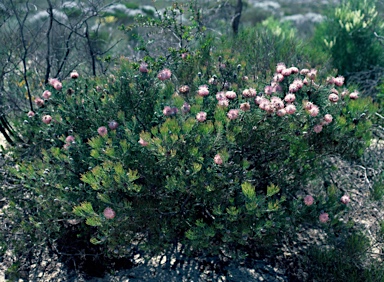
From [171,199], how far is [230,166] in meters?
0.52

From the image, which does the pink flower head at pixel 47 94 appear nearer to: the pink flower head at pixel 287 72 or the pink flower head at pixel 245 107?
the pink flower head at pixel 245 107

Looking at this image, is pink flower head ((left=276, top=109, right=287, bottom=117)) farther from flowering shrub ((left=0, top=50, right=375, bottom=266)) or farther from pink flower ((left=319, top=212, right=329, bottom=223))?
pink flower ((left=319, top=212, right=329, bottom=223))

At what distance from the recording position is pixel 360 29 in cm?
747

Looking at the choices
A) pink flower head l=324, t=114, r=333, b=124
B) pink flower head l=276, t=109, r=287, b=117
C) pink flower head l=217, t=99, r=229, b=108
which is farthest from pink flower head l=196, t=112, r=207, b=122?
pink flower head l=324, t=114, r=333, b=124

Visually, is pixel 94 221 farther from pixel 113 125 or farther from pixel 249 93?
pixel 249 93

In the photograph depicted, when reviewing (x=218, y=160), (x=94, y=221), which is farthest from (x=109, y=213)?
(x=218, y=160)

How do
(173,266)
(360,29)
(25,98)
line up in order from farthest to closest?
1. (360,29)
2. (25,98)
3. (173,266)

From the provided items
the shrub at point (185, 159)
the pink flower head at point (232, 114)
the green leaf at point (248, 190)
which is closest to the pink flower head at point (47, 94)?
the shrub at point (185, 159)

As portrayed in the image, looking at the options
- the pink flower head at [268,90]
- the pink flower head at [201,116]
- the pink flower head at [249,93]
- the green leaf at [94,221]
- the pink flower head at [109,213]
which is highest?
the pink flower head at [268,90]

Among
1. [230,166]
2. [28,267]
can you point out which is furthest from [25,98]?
[230,166]

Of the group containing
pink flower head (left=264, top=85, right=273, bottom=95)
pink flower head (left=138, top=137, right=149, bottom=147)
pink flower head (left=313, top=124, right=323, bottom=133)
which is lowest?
pink flower head (left=138, top=137, right=149, bottom=147)

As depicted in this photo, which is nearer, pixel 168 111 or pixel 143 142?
pixel 143 142

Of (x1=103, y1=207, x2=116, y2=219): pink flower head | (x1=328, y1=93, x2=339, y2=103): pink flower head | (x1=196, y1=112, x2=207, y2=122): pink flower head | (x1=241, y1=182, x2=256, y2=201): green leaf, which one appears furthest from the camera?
(x1=328, y1=93, x2=339, y2=103): pink flower head

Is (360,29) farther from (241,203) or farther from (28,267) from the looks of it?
(28,267)
